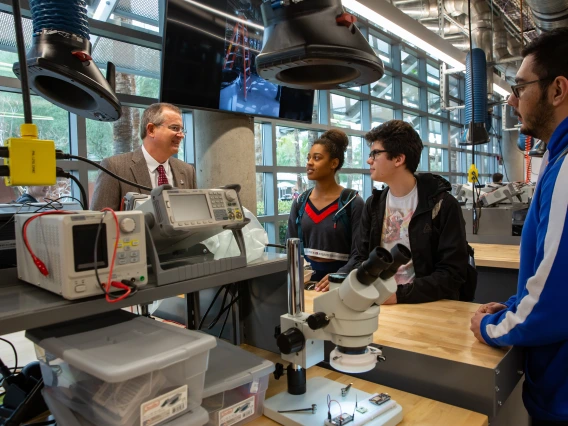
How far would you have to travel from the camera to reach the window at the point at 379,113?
6657 millimetres

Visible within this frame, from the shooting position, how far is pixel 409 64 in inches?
308

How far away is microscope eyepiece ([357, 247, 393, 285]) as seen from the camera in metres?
0.82

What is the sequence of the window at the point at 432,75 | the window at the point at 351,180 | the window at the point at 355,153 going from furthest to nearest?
the window at the point at 432,75 → the window at the point at 355,153 → the window at the point at 351,180

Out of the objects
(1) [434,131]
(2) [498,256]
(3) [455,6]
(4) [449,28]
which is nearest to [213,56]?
(2) [498,256]

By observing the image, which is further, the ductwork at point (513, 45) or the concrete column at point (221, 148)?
the ductwork at point (513, 45)

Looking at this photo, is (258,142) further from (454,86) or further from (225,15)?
(454,86)

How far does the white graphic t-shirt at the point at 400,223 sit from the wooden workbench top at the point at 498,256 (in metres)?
1.29

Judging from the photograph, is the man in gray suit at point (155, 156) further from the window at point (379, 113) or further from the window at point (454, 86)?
the window at point (454, 86)

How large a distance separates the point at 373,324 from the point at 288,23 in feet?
3.33

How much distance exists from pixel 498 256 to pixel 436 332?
1.90 m

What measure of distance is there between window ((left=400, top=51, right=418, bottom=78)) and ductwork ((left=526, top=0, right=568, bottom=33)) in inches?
119

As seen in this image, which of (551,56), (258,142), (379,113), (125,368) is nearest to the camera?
(125,368)

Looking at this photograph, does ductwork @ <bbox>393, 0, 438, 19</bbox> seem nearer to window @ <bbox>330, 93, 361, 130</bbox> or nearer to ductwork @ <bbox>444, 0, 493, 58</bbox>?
ductwork @ <bbox>444, 0, 493, 58</bbox>

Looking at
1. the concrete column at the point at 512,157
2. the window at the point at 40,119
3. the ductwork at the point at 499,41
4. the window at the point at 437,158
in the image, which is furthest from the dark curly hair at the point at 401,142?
the concrete column at the point at 512,157
